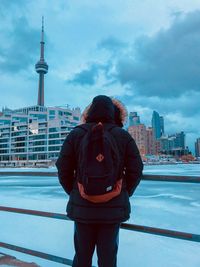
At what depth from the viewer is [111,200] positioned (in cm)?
140

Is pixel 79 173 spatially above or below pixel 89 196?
above

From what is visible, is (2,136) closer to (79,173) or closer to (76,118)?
(76,118)

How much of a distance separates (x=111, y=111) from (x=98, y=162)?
0.39 metres

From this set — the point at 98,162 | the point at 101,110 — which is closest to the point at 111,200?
the point at 98,162

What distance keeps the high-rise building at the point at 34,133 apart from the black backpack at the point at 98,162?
2854 inches

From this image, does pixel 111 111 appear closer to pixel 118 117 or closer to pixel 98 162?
pixel 118 117

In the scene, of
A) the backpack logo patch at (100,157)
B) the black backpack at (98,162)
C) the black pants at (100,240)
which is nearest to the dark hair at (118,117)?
the black backpack at (98,162)

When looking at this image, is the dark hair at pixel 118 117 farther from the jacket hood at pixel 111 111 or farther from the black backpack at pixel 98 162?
the black backpack at pixel 98 162

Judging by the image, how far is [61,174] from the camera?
60.9 inches

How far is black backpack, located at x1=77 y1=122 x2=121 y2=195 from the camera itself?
1337mm

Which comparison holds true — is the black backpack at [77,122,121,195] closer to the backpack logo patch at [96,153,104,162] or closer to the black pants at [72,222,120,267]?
the backpack logo patch at [96,153,104,162]

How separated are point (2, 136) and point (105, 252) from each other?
300 ft

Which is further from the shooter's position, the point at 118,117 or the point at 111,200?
the point at 118,117

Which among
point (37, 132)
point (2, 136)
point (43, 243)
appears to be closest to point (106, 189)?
point (43, 243)
